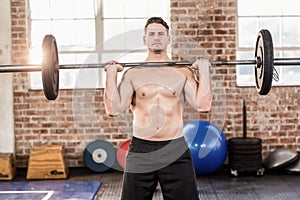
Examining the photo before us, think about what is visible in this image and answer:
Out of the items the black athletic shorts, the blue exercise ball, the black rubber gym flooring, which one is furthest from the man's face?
the blue exercise ball

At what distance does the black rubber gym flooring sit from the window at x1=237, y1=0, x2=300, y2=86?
3.36 feet

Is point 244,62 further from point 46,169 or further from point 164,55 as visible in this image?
point 46,169

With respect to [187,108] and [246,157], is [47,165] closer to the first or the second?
[187,108]

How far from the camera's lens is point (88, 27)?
16.8 ft

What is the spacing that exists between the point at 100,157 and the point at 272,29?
7.34ft

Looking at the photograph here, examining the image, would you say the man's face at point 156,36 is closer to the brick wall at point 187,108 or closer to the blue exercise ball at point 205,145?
the blue exercise ball at point 205,145

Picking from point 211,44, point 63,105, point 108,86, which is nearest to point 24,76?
point 63,105

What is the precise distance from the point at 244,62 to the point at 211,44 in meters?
2.24

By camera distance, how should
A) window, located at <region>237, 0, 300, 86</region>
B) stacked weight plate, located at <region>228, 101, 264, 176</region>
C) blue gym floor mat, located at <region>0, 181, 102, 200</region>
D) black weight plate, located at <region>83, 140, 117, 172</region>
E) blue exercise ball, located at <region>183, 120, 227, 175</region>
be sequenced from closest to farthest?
blue gym floor mat, located at <region>0, 181, 102, 200</region> < blue exercise ball, located at <region>183, 120, 227, 175</region> < stacked weight plate, located at <region>228, 101, 264, 176</region> < black weight plate, located at <region>83, 140, 117, 172</region> < window, located at <region>237, 0, 300, 86</region>

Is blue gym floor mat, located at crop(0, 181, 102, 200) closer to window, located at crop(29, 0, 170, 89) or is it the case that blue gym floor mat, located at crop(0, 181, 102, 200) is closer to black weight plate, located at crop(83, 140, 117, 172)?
black weight plate, located at crop(83, 140, 117, 172)

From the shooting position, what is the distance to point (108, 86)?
106 inches

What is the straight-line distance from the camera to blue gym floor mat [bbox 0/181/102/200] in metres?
4.12

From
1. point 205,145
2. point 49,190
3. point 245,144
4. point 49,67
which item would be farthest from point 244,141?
point 49,67

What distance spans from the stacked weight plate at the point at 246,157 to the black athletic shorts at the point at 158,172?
207 centimetres
